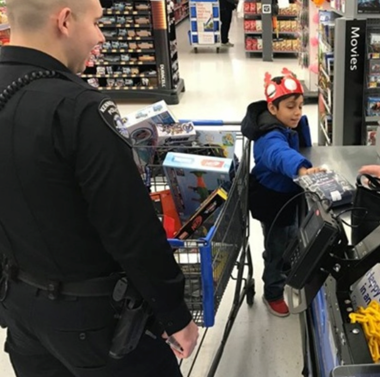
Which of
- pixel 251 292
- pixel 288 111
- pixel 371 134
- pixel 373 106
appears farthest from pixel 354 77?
pixel 251 292

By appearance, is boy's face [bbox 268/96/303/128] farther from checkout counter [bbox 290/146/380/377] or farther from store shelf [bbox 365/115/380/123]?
store shelf [bbox 365/115/380/123]

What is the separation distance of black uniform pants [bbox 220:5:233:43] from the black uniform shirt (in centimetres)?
971

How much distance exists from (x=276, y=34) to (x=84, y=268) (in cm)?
849

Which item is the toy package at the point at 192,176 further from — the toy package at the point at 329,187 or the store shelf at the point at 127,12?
the store shelf at the point at 127,12

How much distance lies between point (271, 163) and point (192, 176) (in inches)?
15.7

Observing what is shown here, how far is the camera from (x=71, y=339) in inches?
51.1

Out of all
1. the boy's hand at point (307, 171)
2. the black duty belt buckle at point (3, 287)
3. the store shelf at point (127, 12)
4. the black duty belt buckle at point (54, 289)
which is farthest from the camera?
the store shelf at point (127, 12)

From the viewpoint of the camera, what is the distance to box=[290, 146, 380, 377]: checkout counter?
109cm

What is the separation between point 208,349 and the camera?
8.04 feet

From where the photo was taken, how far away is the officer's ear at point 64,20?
1.07 metres

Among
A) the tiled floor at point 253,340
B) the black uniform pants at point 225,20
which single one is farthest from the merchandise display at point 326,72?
the black uniform pants at point 225,20

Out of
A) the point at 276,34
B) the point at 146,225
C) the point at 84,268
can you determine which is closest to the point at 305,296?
the point at 146,225

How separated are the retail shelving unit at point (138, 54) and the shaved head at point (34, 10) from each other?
5.55 m

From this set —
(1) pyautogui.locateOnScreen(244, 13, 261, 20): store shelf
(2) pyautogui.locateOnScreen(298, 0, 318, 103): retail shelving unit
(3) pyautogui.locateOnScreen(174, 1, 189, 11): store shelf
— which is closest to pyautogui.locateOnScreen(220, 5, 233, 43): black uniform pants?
(1) pyautogui.locateOnScreen(244, 13, 261, 20): store shelf
